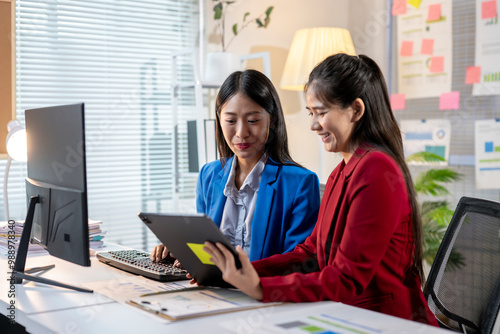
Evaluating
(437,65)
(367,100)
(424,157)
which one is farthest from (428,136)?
(367,100)

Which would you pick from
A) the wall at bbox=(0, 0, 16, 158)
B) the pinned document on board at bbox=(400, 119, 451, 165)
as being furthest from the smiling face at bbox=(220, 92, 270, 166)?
the pinned document on board at bbox=(400, 119, 451, 165)

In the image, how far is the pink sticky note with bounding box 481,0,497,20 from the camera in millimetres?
2859

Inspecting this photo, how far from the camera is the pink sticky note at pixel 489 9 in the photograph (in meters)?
2.86

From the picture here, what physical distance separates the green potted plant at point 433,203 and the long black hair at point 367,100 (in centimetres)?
160

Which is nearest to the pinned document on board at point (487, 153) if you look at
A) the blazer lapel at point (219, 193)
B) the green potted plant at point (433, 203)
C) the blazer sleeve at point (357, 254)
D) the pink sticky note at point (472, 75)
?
the green potted plant at point (433, 203)

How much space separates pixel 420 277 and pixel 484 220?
0.24 m

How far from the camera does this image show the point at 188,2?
375 cm

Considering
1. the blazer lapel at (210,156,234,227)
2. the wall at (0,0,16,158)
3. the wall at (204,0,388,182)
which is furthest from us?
the wall at (204,0,388,182)

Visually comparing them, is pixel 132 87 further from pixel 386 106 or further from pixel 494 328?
pixel 494 328

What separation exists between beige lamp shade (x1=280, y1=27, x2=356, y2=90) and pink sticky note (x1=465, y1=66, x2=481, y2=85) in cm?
63

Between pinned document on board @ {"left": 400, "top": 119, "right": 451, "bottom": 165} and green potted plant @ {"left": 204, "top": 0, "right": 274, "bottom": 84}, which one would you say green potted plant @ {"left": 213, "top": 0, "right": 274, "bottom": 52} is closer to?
green potted plant @ {"left": 204, "top": 0, "right": 274, "bottom": 84}

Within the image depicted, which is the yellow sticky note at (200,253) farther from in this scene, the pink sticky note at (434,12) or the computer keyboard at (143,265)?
the pink sticky note at (434,12)

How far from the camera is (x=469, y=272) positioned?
4.80 ft

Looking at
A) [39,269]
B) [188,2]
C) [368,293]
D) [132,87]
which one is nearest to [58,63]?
[132,87]
